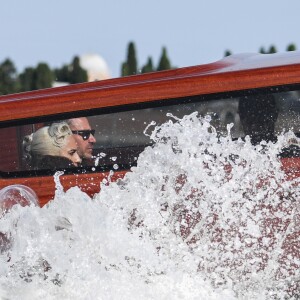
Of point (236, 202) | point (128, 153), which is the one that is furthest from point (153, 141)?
point (236, 202)

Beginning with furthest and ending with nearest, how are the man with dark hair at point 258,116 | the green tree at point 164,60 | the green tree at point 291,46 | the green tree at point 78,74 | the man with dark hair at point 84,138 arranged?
the green tree at point 164,60 < the green tree at point 78,74 < the green tree at point 291,46 < the man with dark hair at point 84,138 < the man with dark hair at point 258,116

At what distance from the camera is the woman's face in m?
5.78

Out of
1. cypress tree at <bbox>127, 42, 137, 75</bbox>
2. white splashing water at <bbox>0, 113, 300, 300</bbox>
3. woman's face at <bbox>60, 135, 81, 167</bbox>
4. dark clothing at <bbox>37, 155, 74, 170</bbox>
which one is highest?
cypress tree at <bbox>127, 42, 137, 75</bbox>

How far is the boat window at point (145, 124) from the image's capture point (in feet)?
18.2

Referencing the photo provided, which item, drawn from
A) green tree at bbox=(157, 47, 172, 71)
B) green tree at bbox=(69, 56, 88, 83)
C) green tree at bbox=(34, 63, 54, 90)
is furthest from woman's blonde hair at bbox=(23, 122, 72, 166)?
green tree at bbox=(34, 63, 54, 90)

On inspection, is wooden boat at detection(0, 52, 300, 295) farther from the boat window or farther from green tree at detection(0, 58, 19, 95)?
green tree at detection(0, 58, 19, 95)

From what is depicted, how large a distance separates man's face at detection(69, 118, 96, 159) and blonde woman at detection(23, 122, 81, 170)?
2 centimetres

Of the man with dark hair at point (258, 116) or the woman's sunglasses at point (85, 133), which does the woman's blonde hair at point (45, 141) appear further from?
the man with dark hair at point (258, 116)

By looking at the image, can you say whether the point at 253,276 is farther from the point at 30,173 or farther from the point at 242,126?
the point at 30,173

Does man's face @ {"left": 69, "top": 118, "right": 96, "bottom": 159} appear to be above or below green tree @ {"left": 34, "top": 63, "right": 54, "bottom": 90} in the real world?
below

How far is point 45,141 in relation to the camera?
19.2 feet

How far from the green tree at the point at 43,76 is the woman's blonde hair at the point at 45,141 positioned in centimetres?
3294

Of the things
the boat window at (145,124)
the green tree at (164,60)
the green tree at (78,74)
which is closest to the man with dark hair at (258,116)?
the boat window at (145,124)

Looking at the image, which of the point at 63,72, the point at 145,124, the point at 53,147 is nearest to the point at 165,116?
the point at 145,124
